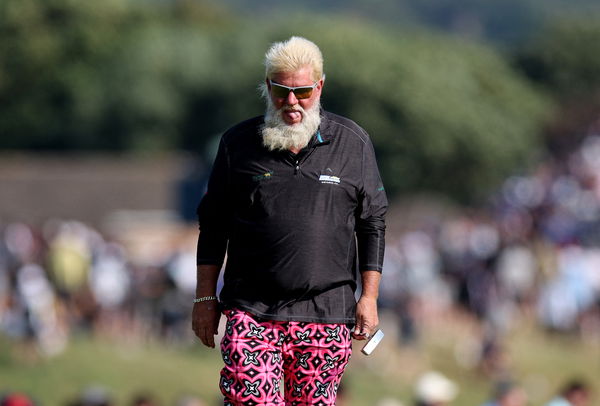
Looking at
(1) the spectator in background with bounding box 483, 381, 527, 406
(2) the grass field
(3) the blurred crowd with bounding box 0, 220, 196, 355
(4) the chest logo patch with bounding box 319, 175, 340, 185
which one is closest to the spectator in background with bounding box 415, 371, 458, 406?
(1) the spectator in background with bounding box 483, 381, 527, 406

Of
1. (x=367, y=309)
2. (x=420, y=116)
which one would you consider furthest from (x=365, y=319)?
(x=420, y=116)

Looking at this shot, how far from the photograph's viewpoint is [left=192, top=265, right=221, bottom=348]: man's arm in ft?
17.0

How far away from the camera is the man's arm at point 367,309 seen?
16.8ft

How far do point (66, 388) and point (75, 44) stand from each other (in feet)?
198

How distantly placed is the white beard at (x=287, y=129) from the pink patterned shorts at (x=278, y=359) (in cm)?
70

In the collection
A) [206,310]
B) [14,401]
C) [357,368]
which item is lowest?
[357,368]

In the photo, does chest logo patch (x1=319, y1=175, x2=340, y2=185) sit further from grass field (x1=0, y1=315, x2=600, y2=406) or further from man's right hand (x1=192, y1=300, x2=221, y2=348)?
grass field (x1=0, y1=315, x2=600, y2=406)

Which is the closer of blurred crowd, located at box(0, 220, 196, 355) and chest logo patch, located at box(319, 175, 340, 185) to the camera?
chest logo patch, located at box(319, 175, 340, 185)

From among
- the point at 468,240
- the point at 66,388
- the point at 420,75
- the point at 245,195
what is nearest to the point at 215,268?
the point at 245,195

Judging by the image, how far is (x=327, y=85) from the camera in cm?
5094

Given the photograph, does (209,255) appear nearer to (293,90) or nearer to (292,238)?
(292,238)

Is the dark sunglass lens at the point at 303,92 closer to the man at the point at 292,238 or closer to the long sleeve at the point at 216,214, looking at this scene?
the man at the point at 292,238

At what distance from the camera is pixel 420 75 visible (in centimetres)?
5531

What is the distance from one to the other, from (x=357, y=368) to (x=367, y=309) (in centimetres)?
1414
